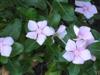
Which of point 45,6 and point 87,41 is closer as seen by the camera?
point 87,41

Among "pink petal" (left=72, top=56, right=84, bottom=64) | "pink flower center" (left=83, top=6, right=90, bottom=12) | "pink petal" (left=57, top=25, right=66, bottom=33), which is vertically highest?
"pink flower center" (left=83, top=6, right=90, bottom=12)

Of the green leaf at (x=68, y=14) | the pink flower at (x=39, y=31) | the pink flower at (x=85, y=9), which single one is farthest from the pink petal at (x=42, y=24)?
the pink flower at (x=85, y=9)

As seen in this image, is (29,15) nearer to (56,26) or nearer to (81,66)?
(56,26)

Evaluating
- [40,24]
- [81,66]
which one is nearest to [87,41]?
[81,66]

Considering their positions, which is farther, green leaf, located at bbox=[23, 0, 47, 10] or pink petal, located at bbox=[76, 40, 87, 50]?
green leaf, located at bbox=[23, 0, 47, 10]

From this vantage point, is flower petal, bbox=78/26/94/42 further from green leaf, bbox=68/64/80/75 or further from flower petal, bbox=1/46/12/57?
flower petal, bbox=1/46/12/57

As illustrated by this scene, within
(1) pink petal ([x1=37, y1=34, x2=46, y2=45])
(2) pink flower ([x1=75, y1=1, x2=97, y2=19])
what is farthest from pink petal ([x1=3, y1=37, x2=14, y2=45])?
(2) pink flower ([x1=75, y1=1, x2=97, y2=19])
